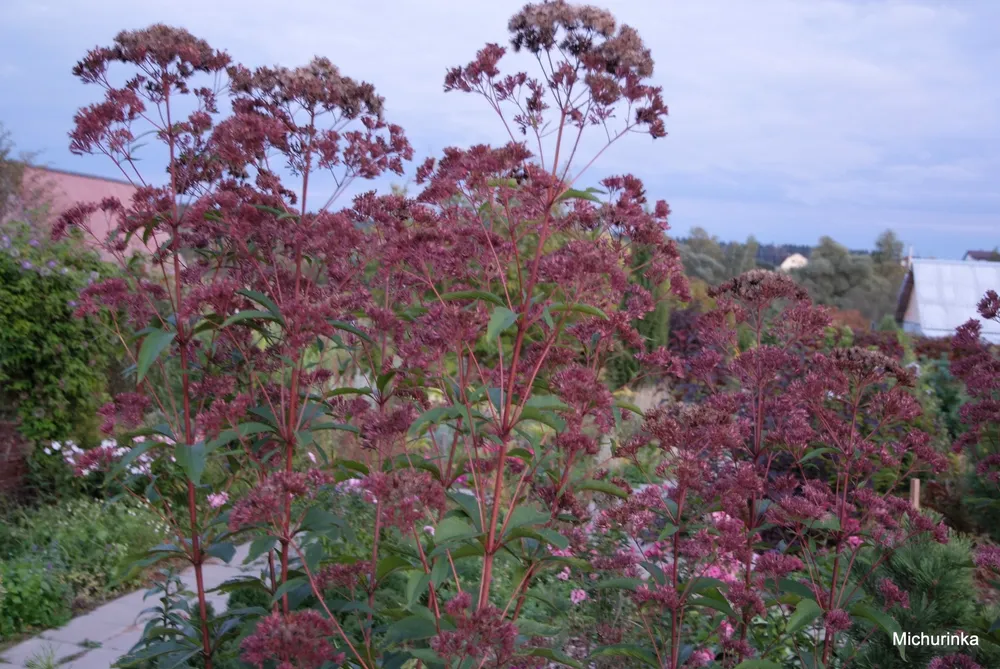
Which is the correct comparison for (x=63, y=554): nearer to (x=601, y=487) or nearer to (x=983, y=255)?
(x=601, y=487)

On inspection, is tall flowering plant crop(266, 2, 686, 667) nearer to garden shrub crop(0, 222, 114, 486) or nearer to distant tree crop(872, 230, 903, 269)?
garden shrub crop(0, 222, 114, 486)

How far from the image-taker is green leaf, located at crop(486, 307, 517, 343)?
6.03 feet

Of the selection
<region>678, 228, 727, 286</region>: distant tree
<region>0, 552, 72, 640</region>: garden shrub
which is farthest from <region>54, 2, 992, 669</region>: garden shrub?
<region>678, 228, 727, 286</region>: distant tree

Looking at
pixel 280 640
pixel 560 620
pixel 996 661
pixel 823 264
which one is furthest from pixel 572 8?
pixel 823 264

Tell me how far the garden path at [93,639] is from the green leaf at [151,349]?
1761mm

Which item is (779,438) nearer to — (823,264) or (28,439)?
(28,439)

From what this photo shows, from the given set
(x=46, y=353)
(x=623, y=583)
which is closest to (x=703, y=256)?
(x=46, y=353)

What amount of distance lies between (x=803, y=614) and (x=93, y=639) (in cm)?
361

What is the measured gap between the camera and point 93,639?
416 cm

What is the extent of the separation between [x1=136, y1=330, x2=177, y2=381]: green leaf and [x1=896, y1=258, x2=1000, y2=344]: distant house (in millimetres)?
18367

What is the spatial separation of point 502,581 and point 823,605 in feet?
8.05

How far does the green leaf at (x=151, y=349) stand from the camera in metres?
2.16

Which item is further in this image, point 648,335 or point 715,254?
point 715,254

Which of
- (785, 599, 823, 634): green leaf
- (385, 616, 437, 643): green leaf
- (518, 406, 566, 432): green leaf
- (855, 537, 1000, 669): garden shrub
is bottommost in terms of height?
(855, 537, 1000, 669): garden shrub
